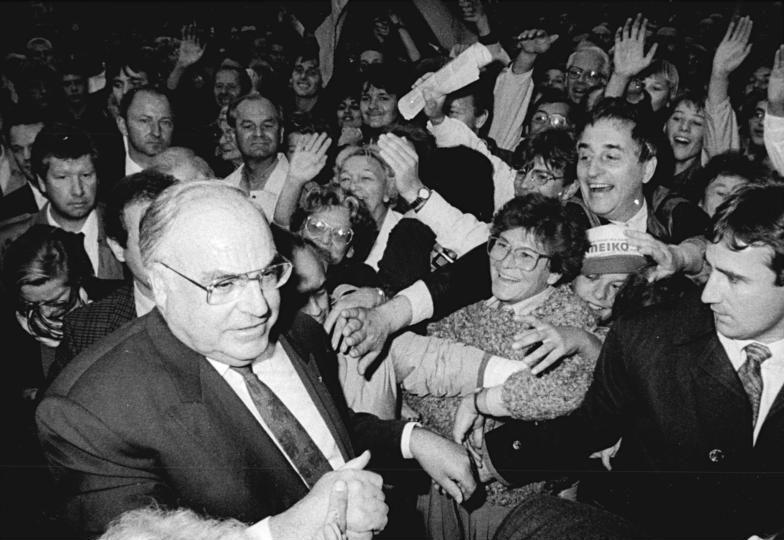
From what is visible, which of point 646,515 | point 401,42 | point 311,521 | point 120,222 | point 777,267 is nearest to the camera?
point 311,521

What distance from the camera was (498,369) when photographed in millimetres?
2566

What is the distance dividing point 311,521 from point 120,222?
1580mm

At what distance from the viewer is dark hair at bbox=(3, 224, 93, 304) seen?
2785mm

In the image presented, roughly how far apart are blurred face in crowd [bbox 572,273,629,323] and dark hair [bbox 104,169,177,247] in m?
1.85

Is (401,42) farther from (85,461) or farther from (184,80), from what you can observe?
(85,461)

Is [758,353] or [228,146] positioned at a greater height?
[228,146]

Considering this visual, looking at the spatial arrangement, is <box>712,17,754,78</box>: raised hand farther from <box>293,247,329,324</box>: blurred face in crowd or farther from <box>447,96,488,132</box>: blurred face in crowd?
<box>293,247,329,324</box>: blurred face in crowd

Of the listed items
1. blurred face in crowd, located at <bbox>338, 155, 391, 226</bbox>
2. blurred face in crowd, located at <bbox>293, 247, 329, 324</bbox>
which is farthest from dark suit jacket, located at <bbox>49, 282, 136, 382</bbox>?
blurred face in crowd, located at <bbox>338, 155, 391, 226</bbox>

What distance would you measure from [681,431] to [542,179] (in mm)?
1746

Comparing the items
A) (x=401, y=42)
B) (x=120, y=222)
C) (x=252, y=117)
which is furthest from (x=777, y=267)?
(x=401, y=42)

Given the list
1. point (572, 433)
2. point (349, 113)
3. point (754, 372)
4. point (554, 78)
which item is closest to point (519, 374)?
point (572, 433)

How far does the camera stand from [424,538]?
2.78 m

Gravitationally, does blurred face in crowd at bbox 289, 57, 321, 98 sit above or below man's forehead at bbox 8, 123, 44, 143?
below

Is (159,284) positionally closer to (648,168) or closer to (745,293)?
(745,293)
